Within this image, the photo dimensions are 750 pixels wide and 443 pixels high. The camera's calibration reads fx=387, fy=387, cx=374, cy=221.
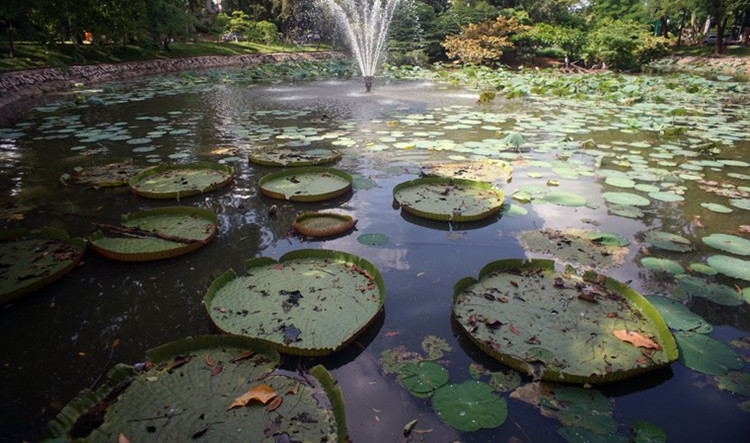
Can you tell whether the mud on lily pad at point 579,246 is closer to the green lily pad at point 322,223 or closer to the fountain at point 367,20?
the green lily pad at point 322,223

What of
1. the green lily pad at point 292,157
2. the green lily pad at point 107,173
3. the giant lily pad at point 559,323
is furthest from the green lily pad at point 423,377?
the green lily pad at point 107,173

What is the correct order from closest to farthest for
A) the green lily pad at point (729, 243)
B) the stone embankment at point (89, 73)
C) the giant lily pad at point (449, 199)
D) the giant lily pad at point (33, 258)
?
the giant lily pad at point (33, 258) → the green lily pad at point (729, 243) → the giant lily pad at point (449, 199) → the stone embankment at point (89, 73)

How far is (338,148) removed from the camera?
6457 millimetres

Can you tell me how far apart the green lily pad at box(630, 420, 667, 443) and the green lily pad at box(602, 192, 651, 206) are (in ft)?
10.1

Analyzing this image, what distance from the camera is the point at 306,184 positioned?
4.61m

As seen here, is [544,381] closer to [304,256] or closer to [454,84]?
[304,256]

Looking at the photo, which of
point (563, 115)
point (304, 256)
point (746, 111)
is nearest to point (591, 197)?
point (304, 256)

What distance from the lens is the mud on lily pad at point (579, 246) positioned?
3.19 meters

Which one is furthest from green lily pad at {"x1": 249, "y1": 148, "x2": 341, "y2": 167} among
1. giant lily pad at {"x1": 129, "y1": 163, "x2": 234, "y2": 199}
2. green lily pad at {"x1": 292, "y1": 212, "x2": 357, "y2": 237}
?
green lily pad at {"x1": 292, "y1": 212, "x2": 357, "y2": 237}

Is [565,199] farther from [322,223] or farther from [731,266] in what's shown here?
[322,223]

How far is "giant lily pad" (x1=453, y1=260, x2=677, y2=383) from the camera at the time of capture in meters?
2.03

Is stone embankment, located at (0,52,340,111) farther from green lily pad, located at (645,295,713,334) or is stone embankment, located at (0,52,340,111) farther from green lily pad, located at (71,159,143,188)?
green lily pad, located at (645,295,713,334)

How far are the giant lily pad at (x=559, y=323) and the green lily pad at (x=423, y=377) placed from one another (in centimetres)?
28

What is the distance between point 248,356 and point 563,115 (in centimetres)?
978
